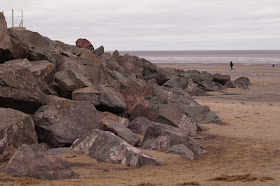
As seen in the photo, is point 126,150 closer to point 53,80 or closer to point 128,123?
point 128,123

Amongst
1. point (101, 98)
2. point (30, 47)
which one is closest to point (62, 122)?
point (101, 98)

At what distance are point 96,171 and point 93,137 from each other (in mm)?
1356

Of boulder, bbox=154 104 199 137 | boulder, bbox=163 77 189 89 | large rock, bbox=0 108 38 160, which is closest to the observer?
large rock, bbox=0 108 38 160

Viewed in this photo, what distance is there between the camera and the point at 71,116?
933 centimetres

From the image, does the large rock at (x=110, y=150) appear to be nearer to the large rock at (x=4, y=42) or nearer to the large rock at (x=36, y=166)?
the large rock at (x=36, y=166)

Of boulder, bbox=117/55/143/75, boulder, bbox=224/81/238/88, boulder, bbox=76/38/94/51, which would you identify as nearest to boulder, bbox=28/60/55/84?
boulder, bbox=117/55/143/75

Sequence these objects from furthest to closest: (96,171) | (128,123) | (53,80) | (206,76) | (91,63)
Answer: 1. (206,76)
2. (91,63)
3. (53,80)
4. (128,123)
5. (96,171)

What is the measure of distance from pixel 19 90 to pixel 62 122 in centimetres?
131

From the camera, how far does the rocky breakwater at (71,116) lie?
25.3 ft

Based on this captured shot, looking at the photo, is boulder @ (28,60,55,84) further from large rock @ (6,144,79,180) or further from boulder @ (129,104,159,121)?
large rock @ (6,144,79,180)

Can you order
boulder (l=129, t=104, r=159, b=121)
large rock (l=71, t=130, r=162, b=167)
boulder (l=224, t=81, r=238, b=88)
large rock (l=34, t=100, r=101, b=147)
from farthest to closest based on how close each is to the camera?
boulder (l=224, t=81, r=238, b=88), boulder (l=129, t=104, r=159, b=121), large rock (l=34, t=100, r=101, b=147), large rock (l=71, t=130, r=162, b=167)

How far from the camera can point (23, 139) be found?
8.16 m

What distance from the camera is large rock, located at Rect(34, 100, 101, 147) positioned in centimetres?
896

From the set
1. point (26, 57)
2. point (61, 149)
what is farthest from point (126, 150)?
point (26, 57)
